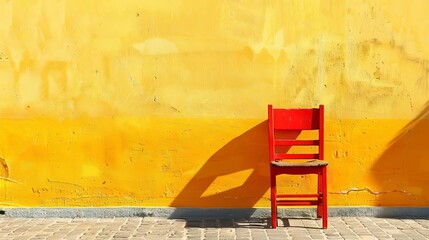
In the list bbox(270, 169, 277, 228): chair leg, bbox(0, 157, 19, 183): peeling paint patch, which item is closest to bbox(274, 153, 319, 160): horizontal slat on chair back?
bbox(270, 169, 277, 228): chair leg

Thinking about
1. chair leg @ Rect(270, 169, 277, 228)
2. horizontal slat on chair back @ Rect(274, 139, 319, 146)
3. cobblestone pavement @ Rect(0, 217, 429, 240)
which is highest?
horizontal slat on chair back @ Rect(274, 139, 319, 146)

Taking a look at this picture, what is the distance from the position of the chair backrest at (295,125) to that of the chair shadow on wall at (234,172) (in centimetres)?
23

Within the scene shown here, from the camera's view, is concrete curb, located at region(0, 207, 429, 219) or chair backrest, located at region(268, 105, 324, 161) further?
concrete curb, located at region(0, 207, 429, 219)

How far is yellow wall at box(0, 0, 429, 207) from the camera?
22.3ft

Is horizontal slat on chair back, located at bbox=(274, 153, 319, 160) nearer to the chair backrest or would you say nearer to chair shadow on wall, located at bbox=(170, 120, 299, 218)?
the chair backrest

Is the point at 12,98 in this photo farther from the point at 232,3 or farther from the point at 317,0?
the point at 317,0

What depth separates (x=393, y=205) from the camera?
273 inches

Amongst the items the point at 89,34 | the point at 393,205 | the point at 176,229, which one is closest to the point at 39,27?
the point at 89,34

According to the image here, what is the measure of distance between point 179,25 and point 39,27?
1562 millimetres

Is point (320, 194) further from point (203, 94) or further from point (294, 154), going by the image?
point (203, 94)

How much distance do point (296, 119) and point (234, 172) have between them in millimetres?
922

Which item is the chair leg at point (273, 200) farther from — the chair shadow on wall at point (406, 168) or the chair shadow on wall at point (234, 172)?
the chair shadow on wall at point (406, 168)

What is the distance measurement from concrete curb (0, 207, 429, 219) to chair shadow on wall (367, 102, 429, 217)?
2.1 inches

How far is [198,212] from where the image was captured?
6918 mm
